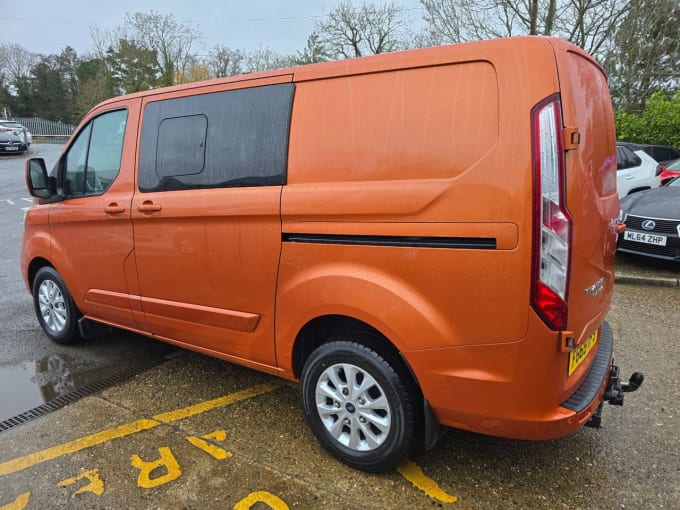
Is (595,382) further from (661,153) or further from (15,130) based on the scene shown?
(15,130)

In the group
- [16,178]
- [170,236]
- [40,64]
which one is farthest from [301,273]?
[40,64]

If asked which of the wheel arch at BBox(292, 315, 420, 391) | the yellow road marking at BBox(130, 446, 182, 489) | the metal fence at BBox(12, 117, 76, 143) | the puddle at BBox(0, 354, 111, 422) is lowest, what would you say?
the puddle at BBox(0, 354, 111, 422)

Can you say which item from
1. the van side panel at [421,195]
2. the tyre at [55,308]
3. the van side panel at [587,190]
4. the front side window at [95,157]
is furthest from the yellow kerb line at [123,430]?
the van side panel at [587,190]

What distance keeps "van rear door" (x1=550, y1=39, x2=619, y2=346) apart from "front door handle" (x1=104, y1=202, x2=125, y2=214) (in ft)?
8.79

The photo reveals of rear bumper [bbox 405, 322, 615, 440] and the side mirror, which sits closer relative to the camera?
rear bumper [bbox 405, 322, 615, 440]

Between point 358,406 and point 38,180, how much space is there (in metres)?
3.10

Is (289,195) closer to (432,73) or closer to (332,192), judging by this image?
(332,192)

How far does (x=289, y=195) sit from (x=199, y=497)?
1.51 m

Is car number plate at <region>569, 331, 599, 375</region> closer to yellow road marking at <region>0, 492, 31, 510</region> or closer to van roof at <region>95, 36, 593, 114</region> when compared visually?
van roof at <region>95, 36, 593, 114</region>

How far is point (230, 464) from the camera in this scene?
8.48ft

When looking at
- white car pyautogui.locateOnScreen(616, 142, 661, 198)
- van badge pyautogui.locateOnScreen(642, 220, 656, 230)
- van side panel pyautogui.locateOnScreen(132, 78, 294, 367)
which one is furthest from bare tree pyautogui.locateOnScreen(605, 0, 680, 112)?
van side panel pyautogui.locateOnScreen(132, 78, 294, 367)

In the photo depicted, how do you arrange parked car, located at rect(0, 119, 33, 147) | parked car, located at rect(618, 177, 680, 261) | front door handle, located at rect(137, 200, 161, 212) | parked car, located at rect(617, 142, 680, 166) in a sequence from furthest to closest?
parked car, located at rect(0, 119, 33, 147), parked car, located at rect(617, 142, 680, 166), parked car, located at rect(618, 177, 680, 261), front door handle, located at rect(137, 200, 161, 212)

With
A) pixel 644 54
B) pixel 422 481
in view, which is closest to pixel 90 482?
pixel 422 481

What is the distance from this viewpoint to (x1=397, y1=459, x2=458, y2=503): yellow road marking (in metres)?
2.31
